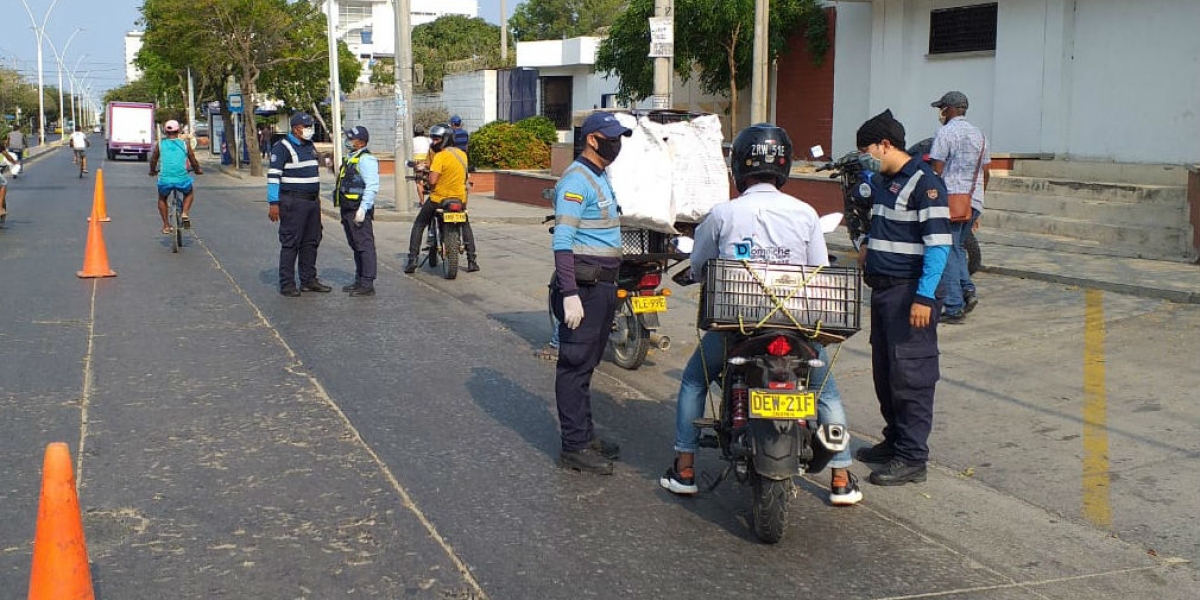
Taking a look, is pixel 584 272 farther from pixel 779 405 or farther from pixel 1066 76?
pixel 1066 76

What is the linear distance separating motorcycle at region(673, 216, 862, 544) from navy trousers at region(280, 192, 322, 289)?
7.87 meters

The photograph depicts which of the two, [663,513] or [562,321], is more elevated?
[562,321]

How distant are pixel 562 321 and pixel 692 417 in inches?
34.4

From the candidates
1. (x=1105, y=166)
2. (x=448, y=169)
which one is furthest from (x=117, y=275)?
(x=1105, y=166)

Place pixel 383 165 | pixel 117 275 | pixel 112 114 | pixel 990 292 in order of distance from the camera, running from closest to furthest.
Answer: pixel 990 292, pixel 117 275, pixel 383 165, pixel 112 114

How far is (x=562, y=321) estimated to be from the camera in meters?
5.99

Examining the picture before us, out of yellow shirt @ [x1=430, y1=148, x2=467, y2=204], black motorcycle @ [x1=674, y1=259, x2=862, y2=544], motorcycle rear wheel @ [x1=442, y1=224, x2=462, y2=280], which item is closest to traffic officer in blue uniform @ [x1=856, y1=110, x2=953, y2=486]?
black motorcycle @ [x1=674, y1=259, x2=862, y2=544]

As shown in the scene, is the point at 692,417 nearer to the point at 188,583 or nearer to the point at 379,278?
the point at 188,583

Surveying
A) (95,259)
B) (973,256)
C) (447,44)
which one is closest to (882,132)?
(973,256)

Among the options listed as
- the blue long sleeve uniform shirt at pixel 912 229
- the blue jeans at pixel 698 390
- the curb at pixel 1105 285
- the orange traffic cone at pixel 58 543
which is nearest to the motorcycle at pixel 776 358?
the blue jeans at pixel 698 390

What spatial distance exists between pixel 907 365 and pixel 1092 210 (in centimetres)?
958

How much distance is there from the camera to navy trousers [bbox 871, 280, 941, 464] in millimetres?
5922

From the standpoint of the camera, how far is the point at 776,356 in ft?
16.7

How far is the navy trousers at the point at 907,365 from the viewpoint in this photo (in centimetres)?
592
